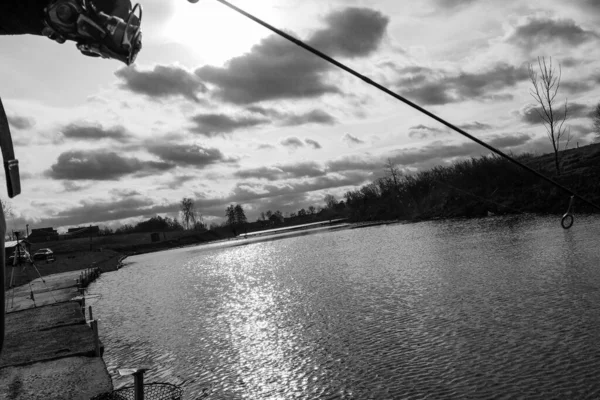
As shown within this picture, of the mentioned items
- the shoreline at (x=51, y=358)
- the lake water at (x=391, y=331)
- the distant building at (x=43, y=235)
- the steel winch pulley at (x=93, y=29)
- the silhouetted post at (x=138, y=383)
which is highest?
the distant building at (x=43, y=235)

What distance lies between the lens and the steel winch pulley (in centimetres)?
247

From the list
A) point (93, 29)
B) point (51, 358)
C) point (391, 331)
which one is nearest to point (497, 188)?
point (391, 331)

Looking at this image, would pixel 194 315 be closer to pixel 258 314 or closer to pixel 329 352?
pixel 258 314

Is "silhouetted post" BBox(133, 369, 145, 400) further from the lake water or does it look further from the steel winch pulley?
the steel winch pulley

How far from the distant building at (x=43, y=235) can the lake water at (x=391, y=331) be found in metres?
151

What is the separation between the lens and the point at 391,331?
606 inches

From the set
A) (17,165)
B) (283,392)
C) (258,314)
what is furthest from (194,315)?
(17,165)

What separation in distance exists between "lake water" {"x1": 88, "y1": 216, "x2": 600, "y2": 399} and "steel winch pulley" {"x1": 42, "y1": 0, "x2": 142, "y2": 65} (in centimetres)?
975

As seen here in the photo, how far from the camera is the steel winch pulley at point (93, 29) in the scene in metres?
2.47

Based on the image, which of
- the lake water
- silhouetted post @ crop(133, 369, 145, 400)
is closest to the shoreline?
the lake water

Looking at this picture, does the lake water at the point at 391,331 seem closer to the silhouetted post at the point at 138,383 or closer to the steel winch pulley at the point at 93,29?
the silhouetted post at the point at 138,383

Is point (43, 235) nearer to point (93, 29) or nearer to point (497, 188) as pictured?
point (497, 188)

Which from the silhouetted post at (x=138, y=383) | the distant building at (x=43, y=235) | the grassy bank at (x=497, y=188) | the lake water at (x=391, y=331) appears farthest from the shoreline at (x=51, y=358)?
the distant building at (x=43, y=235)

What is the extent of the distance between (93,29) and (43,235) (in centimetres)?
18720
